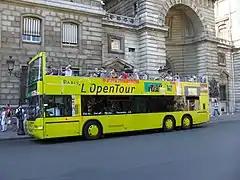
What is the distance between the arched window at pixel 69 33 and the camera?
2462 cm

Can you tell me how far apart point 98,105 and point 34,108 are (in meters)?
3.32

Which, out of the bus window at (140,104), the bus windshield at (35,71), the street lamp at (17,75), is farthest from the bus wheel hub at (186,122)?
the street lamp at (17,75)

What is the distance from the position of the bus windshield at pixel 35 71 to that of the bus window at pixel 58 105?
123 cm

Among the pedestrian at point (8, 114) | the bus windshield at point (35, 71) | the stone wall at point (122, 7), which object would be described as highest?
the stone wall at point (122, 7)

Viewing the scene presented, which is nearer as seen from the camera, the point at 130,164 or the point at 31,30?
the point at 130,164

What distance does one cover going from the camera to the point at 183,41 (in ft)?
124

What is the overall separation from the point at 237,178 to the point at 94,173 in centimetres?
322

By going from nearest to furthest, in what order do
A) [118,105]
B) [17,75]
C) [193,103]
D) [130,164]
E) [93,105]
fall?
[130,164], [93,105], [118,105], [193,103], [17,75]

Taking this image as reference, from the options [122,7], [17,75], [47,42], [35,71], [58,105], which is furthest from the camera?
[122,7]

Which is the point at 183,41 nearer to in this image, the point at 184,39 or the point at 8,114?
the point at 184,39

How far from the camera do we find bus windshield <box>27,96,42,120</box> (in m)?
14.1

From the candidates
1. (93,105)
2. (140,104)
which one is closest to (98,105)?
(93,105)

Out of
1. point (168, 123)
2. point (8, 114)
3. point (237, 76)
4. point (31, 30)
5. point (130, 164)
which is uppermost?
point (31, 30)

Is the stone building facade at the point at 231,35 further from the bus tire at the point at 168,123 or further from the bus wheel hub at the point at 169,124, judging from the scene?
the bus wheel hub at the point at 169,124
